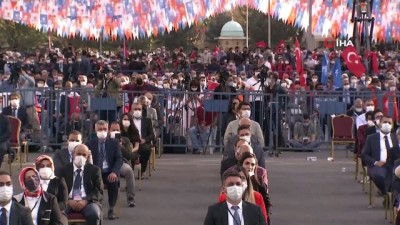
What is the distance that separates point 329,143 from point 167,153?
3183mm

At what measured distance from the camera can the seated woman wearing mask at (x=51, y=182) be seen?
14.4 m

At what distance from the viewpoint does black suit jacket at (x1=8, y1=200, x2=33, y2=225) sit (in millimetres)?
12188

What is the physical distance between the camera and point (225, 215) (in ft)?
38.4

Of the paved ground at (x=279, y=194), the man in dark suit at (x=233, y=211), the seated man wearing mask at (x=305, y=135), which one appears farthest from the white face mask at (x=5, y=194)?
the seated man wearing mask at (x=305, y=135)

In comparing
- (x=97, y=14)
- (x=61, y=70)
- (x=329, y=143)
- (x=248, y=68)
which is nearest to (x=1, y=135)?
(x=329, y=143)

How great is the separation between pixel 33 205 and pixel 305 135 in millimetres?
13599

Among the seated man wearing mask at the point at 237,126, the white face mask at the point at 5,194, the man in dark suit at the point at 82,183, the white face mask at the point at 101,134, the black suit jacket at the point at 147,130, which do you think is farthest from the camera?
the black suit jacket at the point at 147,130

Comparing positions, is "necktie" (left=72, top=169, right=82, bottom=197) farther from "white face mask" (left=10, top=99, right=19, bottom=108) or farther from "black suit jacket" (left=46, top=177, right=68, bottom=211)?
"white face mask" (left=10, top=99, right=19, bottom=108)

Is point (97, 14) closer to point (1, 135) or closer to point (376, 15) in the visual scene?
point (376, 15)

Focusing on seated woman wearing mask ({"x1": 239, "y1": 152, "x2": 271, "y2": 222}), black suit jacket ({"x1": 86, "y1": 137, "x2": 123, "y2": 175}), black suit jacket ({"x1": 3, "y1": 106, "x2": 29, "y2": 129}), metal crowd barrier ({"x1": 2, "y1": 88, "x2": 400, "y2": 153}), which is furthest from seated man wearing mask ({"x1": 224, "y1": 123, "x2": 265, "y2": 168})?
metal crowd barrier ({"x1": 2, "y1": 88, "x2": 400, "y2": 153})

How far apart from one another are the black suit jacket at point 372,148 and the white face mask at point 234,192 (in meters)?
6.88

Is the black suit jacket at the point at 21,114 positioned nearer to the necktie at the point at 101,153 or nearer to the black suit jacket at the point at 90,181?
the necktie at the point at 101,153

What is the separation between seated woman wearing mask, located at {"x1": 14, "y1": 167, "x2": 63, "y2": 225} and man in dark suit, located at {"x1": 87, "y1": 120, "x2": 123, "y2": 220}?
3.80 metres

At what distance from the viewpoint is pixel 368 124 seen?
2066 cm
